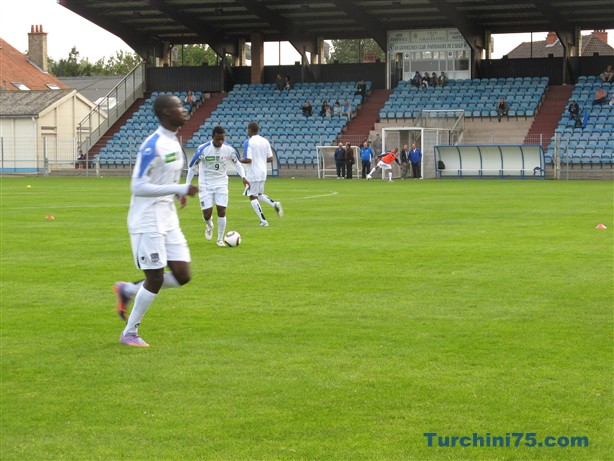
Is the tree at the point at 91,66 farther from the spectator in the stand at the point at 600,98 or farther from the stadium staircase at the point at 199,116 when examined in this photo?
the spectator in the stand at the point at 600,98

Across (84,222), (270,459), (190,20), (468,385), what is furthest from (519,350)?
(190,20)

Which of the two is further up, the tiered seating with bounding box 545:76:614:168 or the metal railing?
the metal railing

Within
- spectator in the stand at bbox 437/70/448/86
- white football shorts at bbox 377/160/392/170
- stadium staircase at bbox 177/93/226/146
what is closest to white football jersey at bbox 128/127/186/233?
white football shorts at bbox 377/160/392/170

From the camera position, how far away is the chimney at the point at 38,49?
278ft

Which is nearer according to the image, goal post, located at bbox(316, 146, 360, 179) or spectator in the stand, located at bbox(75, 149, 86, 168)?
goal post, located at bbox(316, 146, 360, 179)

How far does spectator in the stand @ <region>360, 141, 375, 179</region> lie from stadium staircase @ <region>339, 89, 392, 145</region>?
3442 millimetres

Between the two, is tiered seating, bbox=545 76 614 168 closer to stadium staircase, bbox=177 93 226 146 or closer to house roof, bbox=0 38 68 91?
stadium staircase, bbox=177 93 226 146

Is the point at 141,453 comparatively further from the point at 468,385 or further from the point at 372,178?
the point at 372,178

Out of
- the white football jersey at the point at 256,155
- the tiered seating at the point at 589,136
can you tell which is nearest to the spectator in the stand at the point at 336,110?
the tiered seating at the point at 589,136

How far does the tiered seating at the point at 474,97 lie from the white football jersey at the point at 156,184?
44265 mm

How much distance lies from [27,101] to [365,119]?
21.5 metres

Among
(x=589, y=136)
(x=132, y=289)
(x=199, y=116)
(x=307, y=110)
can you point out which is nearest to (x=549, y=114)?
(x=589, y=136)

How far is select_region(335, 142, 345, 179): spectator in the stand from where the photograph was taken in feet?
160

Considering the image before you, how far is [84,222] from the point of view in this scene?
69.9ft
